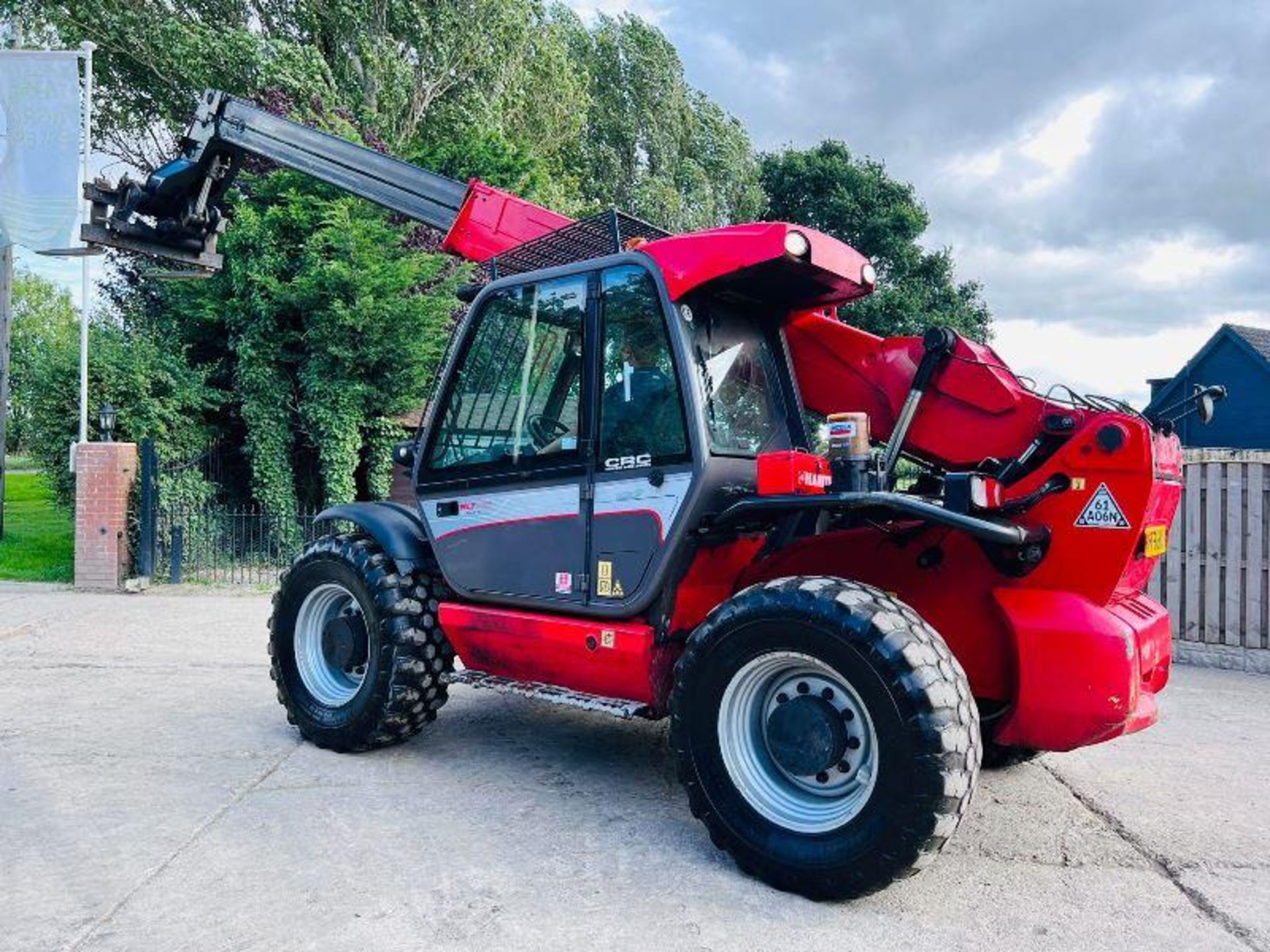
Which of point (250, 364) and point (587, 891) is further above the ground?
point (250, 364)

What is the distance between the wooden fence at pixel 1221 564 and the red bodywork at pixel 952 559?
4.16m

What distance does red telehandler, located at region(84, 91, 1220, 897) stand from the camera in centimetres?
324

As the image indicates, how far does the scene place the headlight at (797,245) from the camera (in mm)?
3691

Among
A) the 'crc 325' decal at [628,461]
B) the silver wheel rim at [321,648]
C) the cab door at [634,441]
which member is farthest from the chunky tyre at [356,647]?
the 'crc 325' decal at [628,461]

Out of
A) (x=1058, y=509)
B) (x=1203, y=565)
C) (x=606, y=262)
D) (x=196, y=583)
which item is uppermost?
(x=606, y=262)

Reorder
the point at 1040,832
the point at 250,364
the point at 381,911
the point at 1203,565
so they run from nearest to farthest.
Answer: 1. the point at 381,911
2. the point at 1040,832
3. the point at 1203,565
4. the point at 250,364

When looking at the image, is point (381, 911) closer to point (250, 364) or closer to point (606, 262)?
point (606, 262)

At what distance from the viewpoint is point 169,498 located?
11391 millimetres

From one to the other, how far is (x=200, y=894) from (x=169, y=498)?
364 inches

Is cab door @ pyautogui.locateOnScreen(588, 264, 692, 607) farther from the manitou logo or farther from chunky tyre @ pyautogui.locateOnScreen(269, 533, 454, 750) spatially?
chunky tyre @ pyautogui.locateOnScreen(269, 533, 454, 750)

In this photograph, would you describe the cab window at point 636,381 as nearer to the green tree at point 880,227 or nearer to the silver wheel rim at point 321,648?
the silver wheel rim at point 321,648

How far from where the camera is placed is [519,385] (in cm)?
450

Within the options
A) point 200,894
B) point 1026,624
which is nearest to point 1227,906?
point 1026,624

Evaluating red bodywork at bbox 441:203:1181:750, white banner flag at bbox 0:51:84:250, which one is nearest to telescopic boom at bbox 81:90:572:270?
red bodywork at bbox 441:203:1181:750
